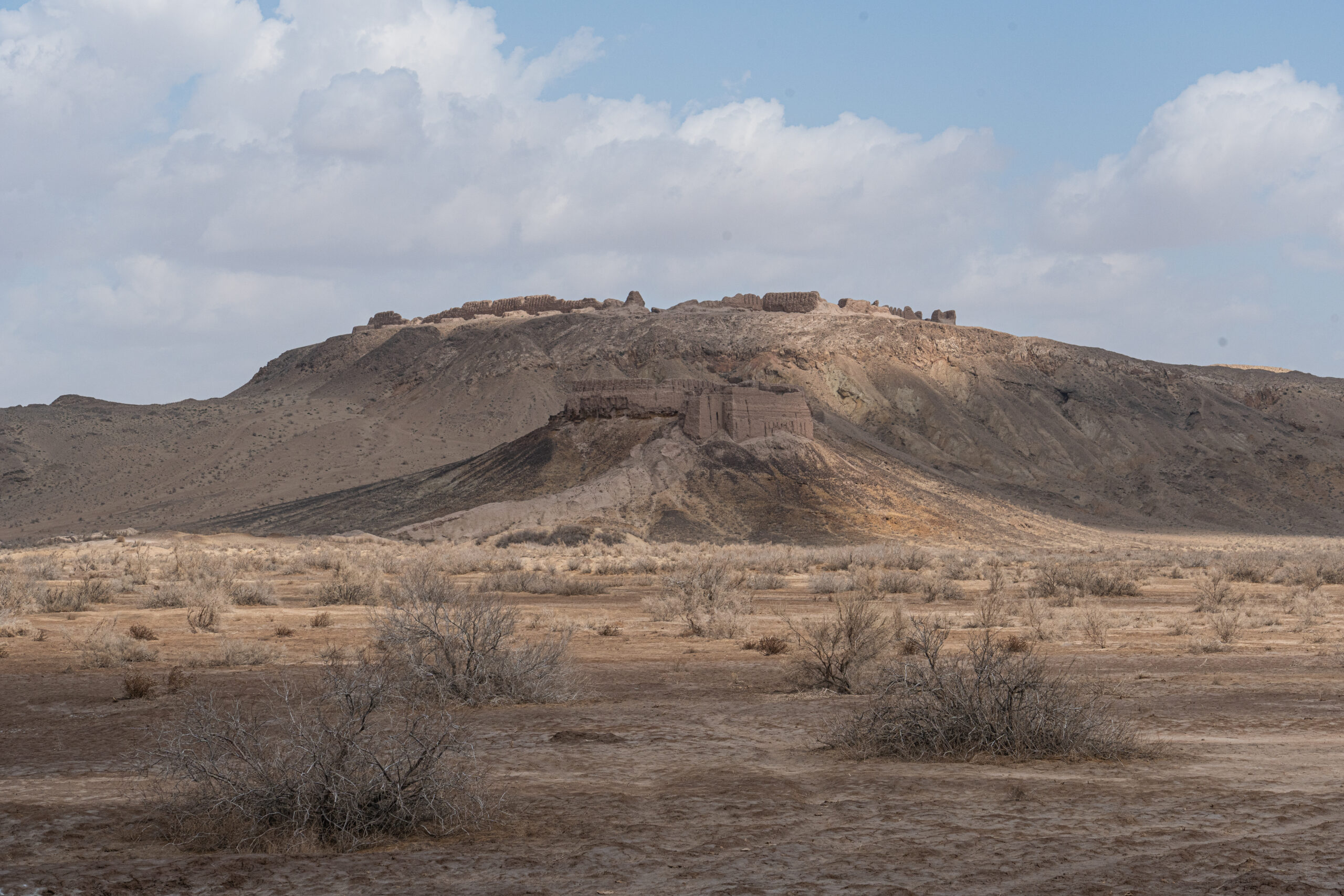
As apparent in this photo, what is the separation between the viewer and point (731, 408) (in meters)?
60.0

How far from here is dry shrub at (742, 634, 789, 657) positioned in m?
17.1

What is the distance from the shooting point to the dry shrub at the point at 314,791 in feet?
22.9

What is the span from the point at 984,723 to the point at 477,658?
5.80 metres

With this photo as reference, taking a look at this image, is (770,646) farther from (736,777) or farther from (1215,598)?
(1215,598)

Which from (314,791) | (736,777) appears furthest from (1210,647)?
(314,791)

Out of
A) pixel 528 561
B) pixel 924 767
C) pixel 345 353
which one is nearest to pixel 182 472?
pixel 345 353

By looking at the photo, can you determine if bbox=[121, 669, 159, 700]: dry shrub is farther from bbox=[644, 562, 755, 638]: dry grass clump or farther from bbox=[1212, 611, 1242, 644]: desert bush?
bbox=[1212, 611, 1242, 644]: desert bush

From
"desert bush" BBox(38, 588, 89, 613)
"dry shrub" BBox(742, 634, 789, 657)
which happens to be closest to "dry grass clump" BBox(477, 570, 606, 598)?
"desert bush" BBox(38, 588, 89, 613)

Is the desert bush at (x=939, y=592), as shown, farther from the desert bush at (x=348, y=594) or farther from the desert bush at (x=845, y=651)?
the desert bush at (x=348, y=594)

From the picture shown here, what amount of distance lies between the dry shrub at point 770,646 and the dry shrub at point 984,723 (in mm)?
7043

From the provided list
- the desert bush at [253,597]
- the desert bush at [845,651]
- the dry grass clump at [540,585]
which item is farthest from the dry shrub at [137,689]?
the dry grass clump at [540,585]

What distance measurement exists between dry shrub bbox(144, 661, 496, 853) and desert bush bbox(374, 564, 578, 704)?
4.36 meters

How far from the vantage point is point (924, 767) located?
9.04m

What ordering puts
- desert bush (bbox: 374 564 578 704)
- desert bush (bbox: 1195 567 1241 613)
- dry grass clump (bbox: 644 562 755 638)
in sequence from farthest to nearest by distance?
desert bush (bbox: 1195 567 1241 613) → dry grass clump (bbox: 644 562 755 638) → desert bush (bbox: 374 564 578 704)
